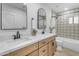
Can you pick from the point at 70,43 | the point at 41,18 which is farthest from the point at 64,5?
the point at 70,43

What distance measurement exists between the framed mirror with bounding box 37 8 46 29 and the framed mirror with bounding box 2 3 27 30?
1.97 feet

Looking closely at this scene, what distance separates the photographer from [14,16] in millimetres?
1570

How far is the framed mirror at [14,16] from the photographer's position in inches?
54.8

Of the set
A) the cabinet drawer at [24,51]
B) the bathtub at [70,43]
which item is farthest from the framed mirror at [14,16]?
the bathtub at [70,43]

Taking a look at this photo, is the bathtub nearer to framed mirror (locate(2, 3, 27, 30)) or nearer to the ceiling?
the ceiling

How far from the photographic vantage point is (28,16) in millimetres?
2035

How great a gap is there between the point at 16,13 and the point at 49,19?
1401 millimetres

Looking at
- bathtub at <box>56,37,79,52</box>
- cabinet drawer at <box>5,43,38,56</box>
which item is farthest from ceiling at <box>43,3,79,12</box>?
cabinet drawer at <box>5,43,38,56</box>

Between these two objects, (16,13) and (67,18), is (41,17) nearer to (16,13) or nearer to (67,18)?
(67,18)

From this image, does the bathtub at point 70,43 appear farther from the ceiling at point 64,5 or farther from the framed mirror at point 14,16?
the framed mirror at point 14,16

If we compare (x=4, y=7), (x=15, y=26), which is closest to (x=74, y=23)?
(x=15, y=26)

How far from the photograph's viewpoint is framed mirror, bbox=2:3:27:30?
1393 millimetres

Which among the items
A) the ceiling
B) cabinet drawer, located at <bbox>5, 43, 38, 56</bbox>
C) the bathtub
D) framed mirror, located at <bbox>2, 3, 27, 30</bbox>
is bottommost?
the bathtub

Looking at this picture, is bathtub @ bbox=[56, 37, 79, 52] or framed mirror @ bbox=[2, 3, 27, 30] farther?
bathtub @ bbox=[56, 37, 79, 52]
